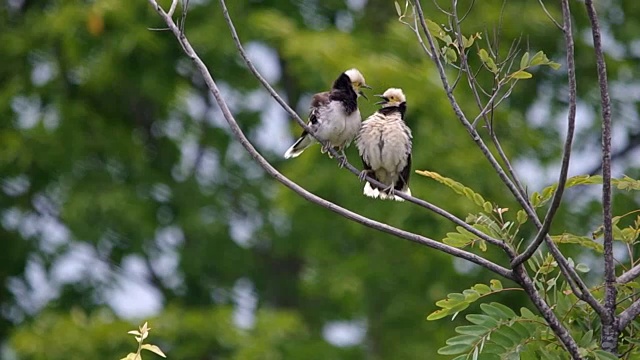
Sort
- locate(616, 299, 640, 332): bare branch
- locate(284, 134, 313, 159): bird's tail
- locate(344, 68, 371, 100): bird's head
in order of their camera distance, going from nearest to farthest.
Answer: locate(616, 299, 640, 332): bare branch
locate(284, 134, 313, 159): bird's tail
locate(344, 68, 371, 100): bird's head

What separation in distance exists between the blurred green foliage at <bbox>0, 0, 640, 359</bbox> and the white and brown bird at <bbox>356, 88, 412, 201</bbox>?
3188 millimetres

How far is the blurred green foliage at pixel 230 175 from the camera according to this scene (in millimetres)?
12344

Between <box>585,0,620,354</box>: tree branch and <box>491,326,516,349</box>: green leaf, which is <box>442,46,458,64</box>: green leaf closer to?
<box>585,0,620,354</box>: tree branch

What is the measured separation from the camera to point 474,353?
4.35 meters

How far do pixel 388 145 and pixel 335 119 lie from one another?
0.31m

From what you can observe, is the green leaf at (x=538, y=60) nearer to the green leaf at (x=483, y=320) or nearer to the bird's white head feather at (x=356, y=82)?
the green leaf at (x=483, y=320)

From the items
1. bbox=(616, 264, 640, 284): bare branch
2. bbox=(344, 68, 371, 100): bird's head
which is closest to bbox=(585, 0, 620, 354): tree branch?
bbox=(616, 264, 640, 284): bare branch

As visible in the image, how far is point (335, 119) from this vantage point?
7.02m

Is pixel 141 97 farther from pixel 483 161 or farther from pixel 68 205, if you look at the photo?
pixel 483 161

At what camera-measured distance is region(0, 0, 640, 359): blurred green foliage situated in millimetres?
12344

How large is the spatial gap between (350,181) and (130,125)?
14.7 feet

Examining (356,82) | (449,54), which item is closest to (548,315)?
(449,54)

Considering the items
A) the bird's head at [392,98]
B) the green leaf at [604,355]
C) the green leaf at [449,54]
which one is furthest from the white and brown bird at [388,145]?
the green leaf at [604,355]

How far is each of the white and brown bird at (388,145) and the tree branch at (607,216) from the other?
2748mm
